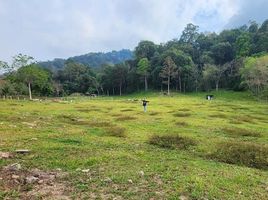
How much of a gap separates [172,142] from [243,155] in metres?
5.12

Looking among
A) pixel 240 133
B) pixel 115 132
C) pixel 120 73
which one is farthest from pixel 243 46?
pixel 115 132

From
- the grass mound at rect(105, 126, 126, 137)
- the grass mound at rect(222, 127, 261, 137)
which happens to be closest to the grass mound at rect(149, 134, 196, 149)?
the grass mound at rect(105, 126, 126, 137)

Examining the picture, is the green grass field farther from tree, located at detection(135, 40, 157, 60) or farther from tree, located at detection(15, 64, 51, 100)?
tree, located at detection(135, 40, 157, 60)

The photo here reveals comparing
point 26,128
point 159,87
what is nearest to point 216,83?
point 159,87

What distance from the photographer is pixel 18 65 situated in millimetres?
92438

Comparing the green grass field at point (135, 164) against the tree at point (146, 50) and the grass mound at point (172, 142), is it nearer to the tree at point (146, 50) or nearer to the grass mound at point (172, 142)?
the grass mound at point (172, 142)

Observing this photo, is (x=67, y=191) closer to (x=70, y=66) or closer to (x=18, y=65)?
(x=18, y=65)

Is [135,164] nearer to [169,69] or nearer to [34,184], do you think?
[34,184]

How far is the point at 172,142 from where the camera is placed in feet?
77.9

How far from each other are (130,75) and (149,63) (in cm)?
880

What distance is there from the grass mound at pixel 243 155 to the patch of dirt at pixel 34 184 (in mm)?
9620

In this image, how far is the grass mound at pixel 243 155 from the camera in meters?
19.3

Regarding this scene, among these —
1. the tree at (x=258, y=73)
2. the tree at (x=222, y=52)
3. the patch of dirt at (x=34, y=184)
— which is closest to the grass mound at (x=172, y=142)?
the patch of dirt at (x=34, y=184)

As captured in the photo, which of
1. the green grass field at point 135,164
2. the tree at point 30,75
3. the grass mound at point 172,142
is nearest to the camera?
the green grass field at point 135,164
